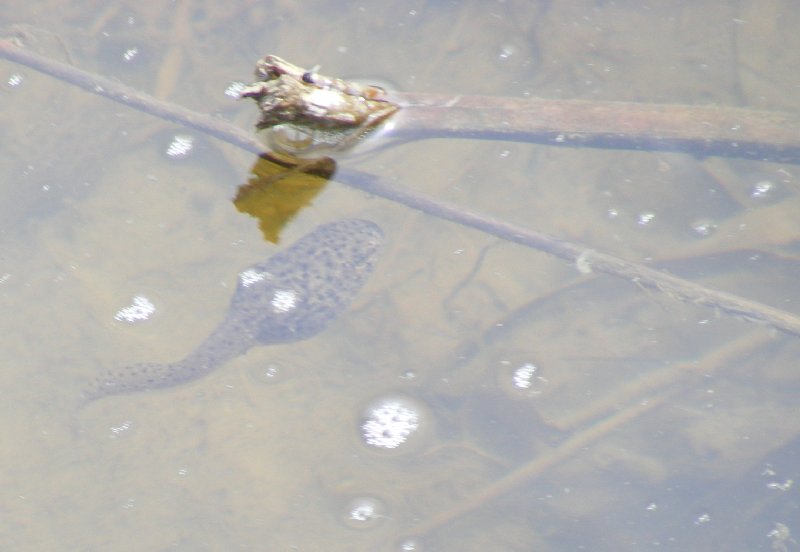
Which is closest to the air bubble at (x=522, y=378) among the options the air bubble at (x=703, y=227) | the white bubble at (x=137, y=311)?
the air bubble at (x=703, y=227)

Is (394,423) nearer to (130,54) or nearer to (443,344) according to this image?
(443,344)

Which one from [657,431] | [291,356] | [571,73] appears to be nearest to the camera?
[657,431]

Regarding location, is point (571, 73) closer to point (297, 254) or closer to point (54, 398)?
point (297, 254)

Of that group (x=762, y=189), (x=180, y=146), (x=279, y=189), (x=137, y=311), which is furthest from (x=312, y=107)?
(x=762, y=189)

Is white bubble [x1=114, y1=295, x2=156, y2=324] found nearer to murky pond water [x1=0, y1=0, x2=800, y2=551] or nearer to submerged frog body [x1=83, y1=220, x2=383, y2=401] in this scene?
murky pond water [x1=0, y1=0, x2=800, y2=551]

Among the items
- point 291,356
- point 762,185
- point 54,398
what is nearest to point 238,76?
point 291,356

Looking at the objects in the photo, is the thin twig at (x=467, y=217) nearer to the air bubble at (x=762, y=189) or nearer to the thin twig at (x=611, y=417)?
the thin twig at (x=611, y=417)

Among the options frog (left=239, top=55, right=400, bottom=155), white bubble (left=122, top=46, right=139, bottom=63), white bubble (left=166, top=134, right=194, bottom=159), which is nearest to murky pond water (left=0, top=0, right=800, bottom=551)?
white bubble (left=166, top=134, right=194, bottom=159)
